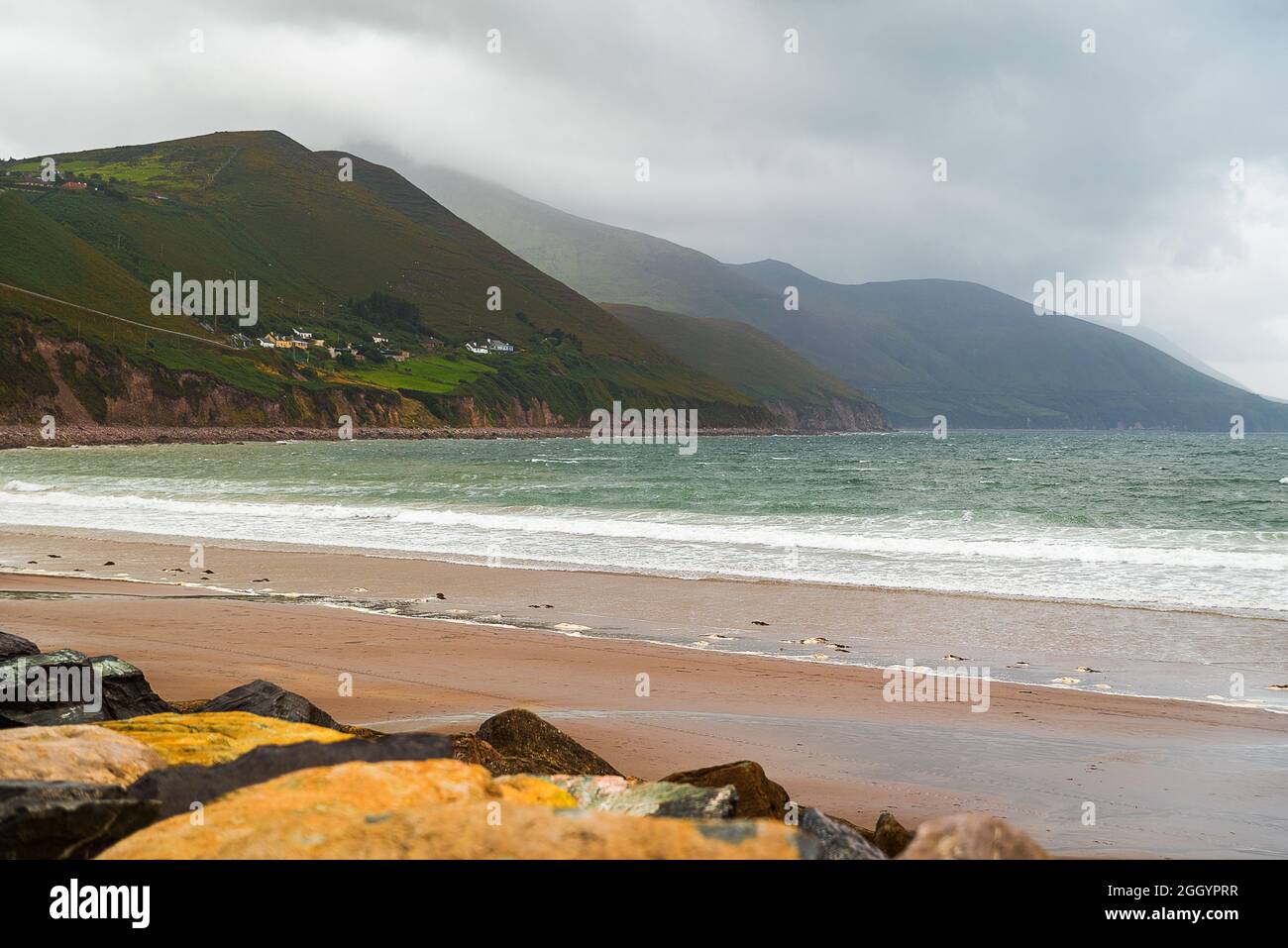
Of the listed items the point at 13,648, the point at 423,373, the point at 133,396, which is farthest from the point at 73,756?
the point at 423,373

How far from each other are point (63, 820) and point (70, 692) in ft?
13.1

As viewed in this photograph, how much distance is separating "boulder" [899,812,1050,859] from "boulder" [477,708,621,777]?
152 inches

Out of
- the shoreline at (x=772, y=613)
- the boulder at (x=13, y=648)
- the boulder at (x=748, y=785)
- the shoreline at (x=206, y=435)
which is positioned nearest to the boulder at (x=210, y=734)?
the boulder at (x=748, y=785)

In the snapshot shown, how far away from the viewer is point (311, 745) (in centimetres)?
474

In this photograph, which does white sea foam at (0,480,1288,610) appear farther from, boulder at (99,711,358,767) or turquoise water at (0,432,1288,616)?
boulder at (99,711,358,767)

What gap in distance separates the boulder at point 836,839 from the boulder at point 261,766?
174cm

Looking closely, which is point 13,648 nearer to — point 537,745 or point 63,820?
point 537,745

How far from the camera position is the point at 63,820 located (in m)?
4.22

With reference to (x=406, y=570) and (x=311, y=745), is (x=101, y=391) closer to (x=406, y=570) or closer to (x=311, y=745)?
(x=406, y=570)

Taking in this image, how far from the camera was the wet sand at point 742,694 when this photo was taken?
24.3ft

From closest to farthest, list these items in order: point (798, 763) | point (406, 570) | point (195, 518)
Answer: point (798, 763) → point (406, 570) → point (195, 518)

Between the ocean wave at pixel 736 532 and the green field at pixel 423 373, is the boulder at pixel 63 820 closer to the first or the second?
the ocean wave at pixel 736 532
